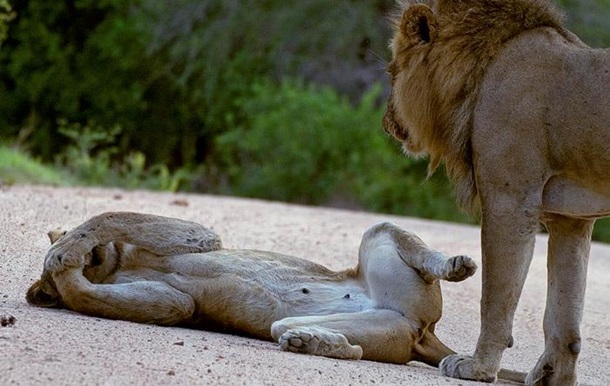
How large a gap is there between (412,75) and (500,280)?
111 cm

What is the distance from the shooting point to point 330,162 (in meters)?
19.9

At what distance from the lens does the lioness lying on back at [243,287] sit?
501 cm

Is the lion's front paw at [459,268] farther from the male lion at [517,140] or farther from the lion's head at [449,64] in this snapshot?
the lion's head at [449,64]

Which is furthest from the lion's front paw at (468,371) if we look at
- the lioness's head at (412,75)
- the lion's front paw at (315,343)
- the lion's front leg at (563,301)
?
the lioness's head at (412,75)

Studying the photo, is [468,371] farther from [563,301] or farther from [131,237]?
[131,237]

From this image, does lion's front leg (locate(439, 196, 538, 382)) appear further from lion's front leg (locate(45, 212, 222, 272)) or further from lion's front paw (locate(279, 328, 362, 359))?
lion's front leg (locate(45, 212, 222, 272))

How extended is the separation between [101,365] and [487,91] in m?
2.05

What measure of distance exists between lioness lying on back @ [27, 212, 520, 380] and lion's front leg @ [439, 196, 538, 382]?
138 mm

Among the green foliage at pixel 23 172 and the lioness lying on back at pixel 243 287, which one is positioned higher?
the lioness lying on back at pixel 243 287

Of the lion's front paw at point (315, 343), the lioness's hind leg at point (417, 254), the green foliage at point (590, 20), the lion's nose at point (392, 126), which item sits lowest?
the lion's front paw at point (315, 343)

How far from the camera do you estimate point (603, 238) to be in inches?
794

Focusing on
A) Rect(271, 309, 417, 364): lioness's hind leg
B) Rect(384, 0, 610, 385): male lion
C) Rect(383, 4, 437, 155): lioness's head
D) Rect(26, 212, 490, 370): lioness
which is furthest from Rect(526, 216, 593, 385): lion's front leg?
Rect(383, 4, 437, 155): lioness's head

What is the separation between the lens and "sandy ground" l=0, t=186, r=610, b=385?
399cm

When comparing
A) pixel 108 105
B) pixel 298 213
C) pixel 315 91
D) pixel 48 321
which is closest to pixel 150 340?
pixel 48 321
